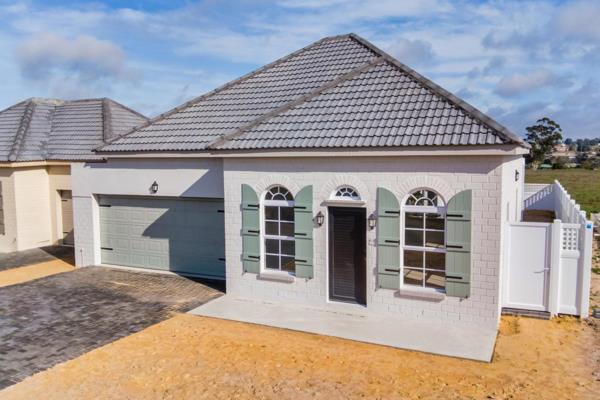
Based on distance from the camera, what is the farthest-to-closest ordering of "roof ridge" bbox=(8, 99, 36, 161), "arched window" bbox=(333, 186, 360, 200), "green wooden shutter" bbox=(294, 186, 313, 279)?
"roof ridge" bbox=(8, 99, 36, 161) < "green wooden shutter" bbox=(294, 186, 313, 279) < "arched window" bbox=(333, 186, 360, 200)

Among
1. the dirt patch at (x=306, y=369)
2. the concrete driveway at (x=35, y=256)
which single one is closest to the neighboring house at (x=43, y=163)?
the concrete driveway at (x=35, y=256)

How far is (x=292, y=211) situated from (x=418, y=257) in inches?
126

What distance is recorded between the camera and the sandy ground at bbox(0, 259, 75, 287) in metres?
15.0

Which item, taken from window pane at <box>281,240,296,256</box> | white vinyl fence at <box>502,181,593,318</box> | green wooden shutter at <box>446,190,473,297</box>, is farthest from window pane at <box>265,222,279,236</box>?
white vinyl fence at <box>502,181,593,318</box>

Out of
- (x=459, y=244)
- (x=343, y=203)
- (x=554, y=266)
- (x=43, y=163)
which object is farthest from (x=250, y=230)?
(x=43, y=163)

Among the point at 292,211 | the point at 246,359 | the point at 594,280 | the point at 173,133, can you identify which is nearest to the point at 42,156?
the point at 173,133

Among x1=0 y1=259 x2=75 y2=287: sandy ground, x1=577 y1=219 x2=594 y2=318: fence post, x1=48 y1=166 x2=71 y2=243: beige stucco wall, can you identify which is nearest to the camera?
x1=577 y1=219 x2=594 y2=318: fence post

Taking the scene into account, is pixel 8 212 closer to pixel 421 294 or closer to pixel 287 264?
pixel 287 264

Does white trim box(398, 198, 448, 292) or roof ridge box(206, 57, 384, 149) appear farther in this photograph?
roof ridge box(206, 57, 384, 149)

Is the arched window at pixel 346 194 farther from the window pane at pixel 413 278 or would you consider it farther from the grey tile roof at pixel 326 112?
the window pane at pixel 413 278

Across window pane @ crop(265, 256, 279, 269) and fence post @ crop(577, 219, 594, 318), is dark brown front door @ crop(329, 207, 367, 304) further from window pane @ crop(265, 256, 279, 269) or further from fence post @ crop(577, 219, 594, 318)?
fence post @ crop(577, 219, 594, 318)

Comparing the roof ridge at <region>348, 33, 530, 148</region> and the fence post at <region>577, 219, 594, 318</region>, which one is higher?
the roof ridge at <region>348, 33, 530, 148</region>

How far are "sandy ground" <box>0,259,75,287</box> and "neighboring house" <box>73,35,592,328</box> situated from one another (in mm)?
2462

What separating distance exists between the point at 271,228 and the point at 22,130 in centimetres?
1329
